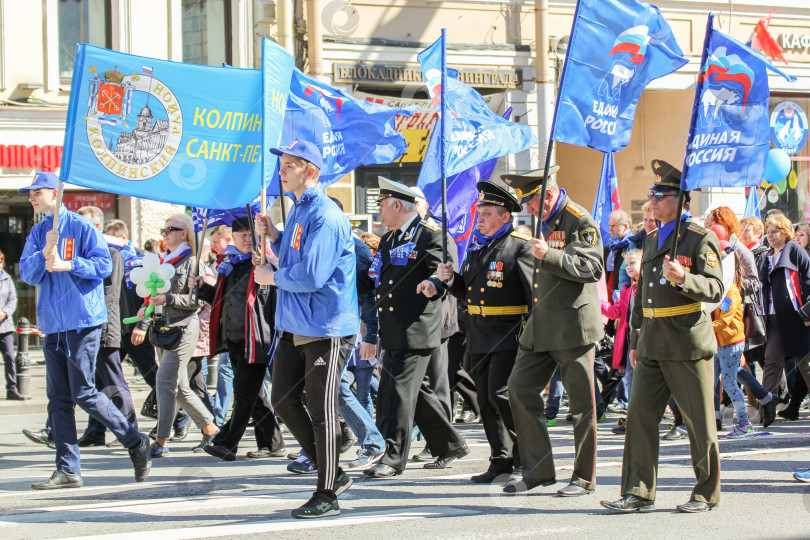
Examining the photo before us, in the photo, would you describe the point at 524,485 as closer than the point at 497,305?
Yes

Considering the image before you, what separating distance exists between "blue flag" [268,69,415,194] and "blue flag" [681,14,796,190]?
3232 millimetres

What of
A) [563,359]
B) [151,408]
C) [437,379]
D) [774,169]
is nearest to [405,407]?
[437,379]

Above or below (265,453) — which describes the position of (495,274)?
above

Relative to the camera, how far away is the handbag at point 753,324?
32.7ft

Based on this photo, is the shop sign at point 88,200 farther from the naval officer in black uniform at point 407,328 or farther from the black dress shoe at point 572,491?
the black dress shoe at point 572,491

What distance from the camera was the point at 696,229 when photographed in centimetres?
602

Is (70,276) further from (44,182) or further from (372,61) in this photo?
(372,61)

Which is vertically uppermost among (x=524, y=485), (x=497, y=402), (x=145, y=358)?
(x=145, y=358)

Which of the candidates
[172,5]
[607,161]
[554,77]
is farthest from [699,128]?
[554,77]

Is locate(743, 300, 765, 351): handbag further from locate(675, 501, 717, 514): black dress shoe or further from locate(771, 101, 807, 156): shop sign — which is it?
locate(771, 101, 807, 156): shop sign

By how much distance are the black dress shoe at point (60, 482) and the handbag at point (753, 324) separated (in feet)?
19.9

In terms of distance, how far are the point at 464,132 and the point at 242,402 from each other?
9.05 ft

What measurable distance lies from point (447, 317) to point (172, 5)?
11.4m

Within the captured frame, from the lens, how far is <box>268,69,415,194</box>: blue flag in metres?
8.59
